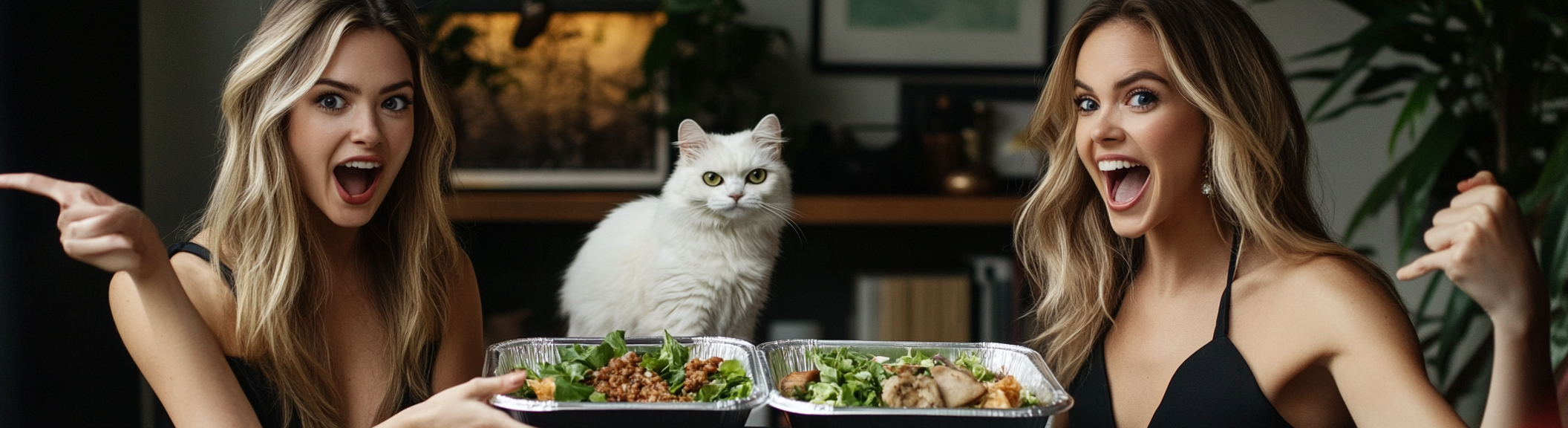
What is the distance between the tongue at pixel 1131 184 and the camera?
4.04ft

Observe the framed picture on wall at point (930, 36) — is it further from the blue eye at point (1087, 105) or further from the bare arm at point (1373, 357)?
the bare arm at point (1373, 357)

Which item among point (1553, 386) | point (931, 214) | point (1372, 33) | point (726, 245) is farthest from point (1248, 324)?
point (931, 214)

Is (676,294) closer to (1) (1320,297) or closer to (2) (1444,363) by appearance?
(1) (1320,297)

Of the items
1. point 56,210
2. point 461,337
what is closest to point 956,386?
point 461,337

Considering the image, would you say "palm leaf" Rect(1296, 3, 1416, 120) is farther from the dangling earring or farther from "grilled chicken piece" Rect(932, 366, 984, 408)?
"grilled chicken piece" Rect(932, 366, 984, 408)

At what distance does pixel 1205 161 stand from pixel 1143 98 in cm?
14

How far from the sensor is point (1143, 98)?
117 cm

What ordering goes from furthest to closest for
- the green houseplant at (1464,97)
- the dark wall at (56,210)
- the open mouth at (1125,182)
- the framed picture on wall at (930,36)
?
the framed picture on wall at (930,36)
the green houseplant at (1464,97)
the dark wall at (56,210)
the open mouth at (1125,182)

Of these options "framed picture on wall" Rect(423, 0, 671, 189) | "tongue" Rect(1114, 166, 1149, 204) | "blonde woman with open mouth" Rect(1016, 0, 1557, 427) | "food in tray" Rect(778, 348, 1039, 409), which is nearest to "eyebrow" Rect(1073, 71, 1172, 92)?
"blonde woman with open mouth" Rect(1016, 0, 1557, 427)

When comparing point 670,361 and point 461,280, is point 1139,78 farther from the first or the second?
point 461,280

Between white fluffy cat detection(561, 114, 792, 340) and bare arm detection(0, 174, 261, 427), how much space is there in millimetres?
421

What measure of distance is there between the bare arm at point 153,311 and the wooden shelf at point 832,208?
1.75 metres

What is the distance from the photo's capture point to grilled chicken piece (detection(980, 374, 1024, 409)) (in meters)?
1.02

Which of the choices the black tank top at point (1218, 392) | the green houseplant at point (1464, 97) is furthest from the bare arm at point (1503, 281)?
the green houseplant at point (1464, 97)
